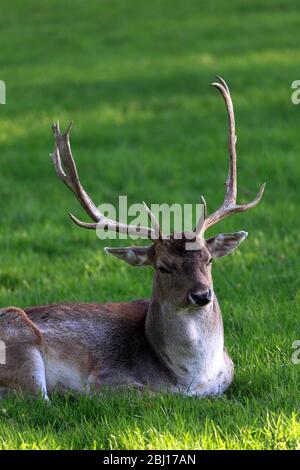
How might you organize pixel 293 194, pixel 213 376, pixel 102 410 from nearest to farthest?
pixel 102 410, pixel 213 376, pixel 293 194

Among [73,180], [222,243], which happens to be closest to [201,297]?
[222,243]

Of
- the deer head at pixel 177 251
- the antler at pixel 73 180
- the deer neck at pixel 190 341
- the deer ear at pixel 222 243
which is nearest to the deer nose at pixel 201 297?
the deer head at pixel 177 251

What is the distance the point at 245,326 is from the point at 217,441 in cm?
225

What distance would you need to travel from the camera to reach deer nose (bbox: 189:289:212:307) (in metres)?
6.11

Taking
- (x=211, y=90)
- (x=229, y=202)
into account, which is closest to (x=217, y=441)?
(x=229, y=202)

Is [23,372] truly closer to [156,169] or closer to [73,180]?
[73,180]

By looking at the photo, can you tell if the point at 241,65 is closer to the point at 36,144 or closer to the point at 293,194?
the point at 36,144

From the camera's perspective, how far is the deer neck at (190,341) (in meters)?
6.45

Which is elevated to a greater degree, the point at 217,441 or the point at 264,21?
the point at 264,21

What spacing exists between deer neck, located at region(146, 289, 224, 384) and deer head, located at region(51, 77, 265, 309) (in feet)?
0.39

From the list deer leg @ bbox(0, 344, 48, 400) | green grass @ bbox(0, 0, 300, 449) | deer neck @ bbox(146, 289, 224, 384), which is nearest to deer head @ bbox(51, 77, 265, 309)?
deer neck @ bbox(146, 289, 224, 384)

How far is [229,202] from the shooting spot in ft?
22.7

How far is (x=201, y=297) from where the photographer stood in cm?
611

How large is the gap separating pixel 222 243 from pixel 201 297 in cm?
66
